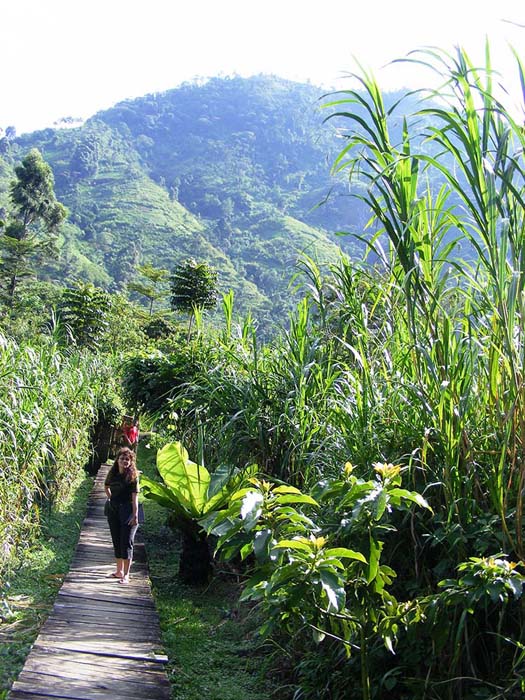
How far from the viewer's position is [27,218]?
93.6 ft

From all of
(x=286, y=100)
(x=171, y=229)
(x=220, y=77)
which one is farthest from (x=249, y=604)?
(x=220, y=77)

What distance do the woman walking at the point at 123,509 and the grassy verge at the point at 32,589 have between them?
53cm

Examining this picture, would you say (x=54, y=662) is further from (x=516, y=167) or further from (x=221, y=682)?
(x=516, y=167)

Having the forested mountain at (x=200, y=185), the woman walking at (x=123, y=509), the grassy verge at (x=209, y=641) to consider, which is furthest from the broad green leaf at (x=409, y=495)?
the forested mountain at (x=200, y=185)

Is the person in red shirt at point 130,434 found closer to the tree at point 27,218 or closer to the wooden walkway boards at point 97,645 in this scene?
the wooden walkway boards at point 97,645

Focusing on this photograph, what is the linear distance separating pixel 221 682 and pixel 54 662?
0.89m

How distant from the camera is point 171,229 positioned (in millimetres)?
72000

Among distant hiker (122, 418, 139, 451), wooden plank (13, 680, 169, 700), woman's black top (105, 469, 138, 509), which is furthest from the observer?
distant hiker (122, 418, 139, 451)

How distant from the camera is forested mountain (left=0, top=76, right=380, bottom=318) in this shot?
2403 inches

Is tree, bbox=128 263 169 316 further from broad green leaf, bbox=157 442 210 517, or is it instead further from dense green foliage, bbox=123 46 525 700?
dense green foliage, bbox=123 46 525 700

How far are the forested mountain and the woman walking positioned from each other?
77.7 ft

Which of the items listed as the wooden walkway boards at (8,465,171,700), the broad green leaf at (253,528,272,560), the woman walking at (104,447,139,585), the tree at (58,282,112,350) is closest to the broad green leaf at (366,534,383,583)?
the broad green leaf at (253,528,272,560)

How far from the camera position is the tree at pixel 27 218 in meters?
25.7

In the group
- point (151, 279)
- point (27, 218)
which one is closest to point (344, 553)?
point (27, 218)
